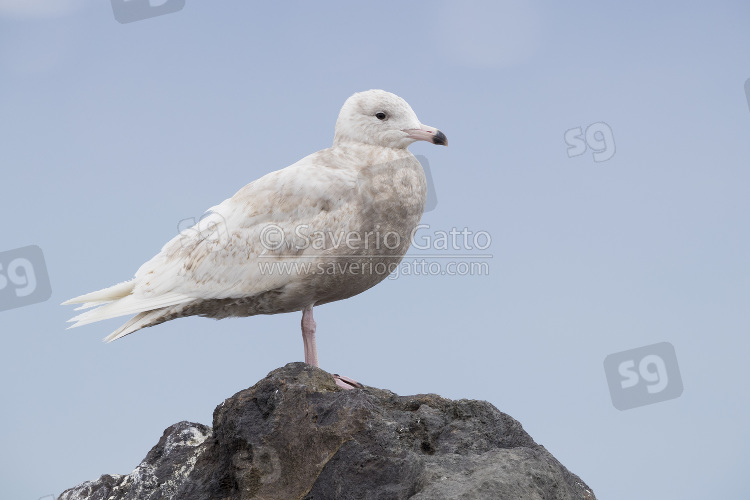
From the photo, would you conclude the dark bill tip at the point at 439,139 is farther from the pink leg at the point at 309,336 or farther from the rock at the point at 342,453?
the rock at the point at 342,453

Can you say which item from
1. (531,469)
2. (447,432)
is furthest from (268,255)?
(531,469)

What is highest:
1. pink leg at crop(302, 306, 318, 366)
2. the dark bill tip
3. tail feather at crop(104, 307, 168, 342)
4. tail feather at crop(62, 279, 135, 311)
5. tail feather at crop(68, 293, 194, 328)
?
the dark bill tip

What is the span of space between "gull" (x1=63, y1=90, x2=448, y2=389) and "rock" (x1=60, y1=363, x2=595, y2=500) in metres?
1.07

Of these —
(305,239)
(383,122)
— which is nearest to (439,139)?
(383,122)

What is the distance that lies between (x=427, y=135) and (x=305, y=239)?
59.8 inches

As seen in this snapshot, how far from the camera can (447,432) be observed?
5602 mm

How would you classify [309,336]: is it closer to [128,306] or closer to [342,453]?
[128,306]

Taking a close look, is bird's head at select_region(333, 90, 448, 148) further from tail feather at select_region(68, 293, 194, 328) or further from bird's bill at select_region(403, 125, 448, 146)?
tail feather at select_region(68, 293, 194, 328)

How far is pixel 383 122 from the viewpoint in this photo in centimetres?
736

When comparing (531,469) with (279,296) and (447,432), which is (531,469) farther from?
(279,296)

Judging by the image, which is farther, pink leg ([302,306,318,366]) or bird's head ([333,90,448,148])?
bird's head ([333,90,448,148])

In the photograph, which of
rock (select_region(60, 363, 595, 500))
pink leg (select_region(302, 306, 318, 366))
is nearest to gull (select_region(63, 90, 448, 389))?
pink leg (select_region(302, 306, 318, 366))

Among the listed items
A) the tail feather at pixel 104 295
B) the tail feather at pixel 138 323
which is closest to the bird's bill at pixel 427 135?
the tail feather at pixel 138 323

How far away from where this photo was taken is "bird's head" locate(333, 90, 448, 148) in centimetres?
732
